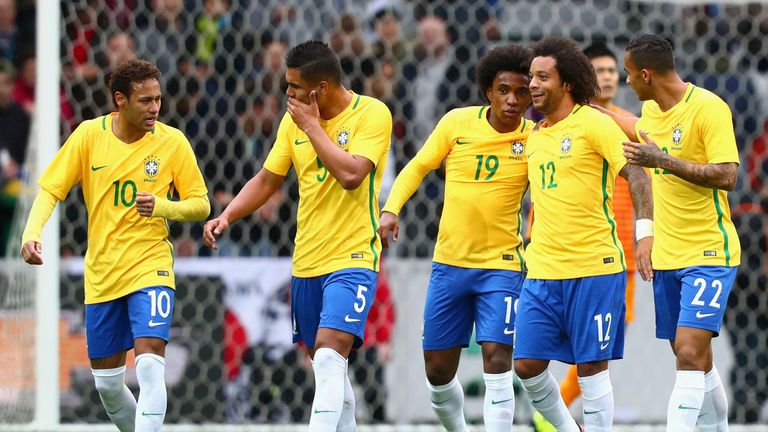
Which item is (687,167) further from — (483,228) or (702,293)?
(483,228)

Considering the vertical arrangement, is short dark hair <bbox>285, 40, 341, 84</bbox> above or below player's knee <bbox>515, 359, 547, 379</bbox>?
above

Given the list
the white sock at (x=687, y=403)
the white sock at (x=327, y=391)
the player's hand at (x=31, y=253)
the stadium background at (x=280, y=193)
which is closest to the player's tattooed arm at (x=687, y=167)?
the white sock at (x=687, y=403)

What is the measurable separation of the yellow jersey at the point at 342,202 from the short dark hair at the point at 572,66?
0.83 m

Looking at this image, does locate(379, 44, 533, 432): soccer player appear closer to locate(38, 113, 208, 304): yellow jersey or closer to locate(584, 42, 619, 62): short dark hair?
locate(38, 113, 208, 304): yellow jersey

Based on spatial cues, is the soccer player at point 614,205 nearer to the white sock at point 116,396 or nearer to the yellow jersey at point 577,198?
the yellow jersey at point 577,198

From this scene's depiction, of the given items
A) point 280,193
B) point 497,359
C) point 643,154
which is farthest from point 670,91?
point 280,193

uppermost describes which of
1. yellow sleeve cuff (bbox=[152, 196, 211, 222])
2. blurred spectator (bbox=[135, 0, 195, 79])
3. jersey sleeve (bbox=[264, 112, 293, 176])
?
blurred spectator (bbox=[135, 0, 195, 79])

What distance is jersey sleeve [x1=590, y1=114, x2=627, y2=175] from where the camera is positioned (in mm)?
6219

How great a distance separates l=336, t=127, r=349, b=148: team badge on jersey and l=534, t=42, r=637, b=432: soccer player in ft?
5.98

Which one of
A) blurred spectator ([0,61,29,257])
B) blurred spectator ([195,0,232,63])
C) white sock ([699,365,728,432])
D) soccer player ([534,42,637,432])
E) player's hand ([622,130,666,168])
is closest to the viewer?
player's hand ([622,130,666,168])

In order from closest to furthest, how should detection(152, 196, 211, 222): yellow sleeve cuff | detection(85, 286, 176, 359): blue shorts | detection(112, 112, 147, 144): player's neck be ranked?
detection(152, 196, 211, 222): yellow sleeve cuff < detection(85, 286, 176, 359): blue shorts < detection(112, 112, 147, 144): player's neck

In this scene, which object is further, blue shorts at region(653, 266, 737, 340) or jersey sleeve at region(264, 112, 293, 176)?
jersey sleeve at region(264, 112, 293, 176)

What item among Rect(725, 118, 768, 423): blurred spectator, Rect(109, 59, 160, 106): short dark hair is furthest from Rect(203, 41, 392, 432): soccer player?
Rect(725, 118, 768, 423): blurred spectator

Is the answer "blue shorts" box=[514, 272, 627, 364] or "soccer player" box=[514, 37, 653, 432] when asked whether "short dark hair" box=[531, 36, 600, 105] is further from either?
"blue shorts" box=[514, 272, 627, 364]
